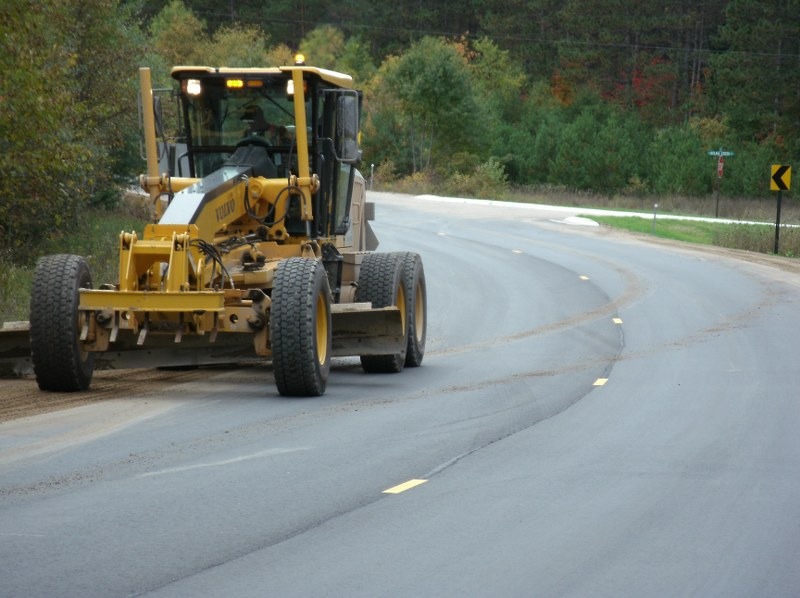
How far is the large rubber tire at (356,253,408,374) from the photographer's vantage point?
15.2 m

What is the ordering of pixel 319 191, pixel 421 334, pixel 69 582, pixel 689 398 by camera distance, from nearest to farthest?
pixel 69 582 < pixel 689 398 < pixel 319 191 < pixel 421 334

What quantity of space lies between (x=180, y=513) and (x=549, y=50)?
91512mm

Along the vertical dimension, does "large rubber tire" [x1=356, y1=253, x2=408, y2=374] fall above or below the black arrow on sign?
above

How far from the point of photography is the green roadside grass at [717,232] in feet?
129

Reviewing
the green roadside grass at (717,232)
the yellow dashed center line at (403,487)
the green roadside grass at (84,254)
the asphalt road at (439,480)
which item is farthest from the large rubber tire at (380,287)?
the green roadside grass at (717,232)

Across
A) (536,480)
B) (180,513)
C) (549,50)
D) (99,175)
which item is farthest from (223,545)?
(549,50)

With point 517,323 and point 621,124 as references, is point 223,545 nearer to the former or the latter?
point 517,323

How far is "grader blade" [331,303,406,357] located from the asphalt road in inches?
16.1

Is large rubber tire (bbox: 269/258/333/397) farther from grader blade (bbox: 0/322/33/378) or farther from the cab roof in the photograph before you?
grader blade (bbox: 0/322/33/378)

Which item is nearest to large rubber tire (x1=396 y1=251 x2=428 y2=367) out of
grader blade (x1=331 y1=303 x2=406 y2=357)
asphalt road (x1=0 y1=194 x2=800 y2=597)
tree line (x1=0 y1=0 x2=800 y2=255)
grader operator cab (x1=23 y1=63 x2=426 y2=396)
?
grader operator cab (x1=23 y1=63 x2=426 y2=396)

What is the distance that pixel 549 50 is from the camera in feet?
318

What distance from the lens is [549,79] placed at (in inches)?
3829

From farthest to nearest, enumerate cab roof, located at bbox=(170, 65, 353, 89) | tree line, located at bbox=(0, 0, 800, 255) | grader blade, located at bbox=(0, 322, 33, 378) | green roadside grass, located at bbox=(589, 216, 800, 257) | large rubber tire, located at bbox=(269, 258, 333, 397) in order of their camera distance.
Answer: tree line, located at bbox=(0, 0, 800, 255)
green roadside grass, located at bbox=(589, 216, 800, 257)
cab roof, located at bbox=(170, 65, 353, 89)
grader blade, located at bbox=(0, 322, 33, 378)
large rubber tire, located at bbox=(269, 258, 333, 397)

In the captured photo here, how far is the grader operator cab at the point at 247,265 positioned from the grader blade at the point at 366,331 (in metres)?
0.01
